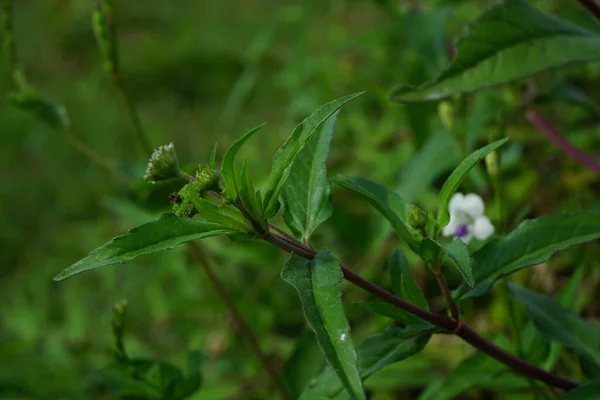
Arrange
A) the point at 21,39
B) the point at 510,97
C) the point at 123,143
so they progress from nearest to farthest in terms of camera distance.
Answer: the point at 510,97
the point at 123,143
the point at 21,39

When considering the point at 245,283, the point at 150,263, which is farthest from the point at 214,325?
the point at 150,263

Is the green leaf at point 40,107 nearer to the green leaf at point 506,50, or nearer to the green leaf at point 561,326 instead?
the green leaf at point 506,50

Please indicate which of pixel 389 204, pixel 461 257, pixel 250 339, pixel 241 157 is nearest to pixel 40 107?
pixel 250 339

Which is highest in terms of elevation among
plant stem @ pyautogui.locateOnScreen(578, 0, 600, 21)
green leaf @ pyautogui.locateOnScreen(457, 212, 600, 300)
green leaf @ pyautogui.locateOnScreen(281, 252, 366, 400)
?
plant stem @ pyautogui.locateOnScreen(578, 0, 600, 21)

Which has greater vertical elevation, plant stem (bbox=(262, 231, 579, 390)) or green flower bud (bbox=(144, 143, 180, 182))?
green flower bud (bbox=(144, 143, 180, 182))

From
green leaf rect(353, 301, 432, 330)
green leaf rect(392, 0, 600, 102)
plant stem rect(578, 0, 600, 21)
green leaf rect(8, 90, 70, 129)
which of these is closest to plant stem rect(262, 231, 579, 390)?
green leaf rect(353, 301, 432, 330)

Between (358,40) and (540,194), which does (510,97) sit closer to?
(540,194)

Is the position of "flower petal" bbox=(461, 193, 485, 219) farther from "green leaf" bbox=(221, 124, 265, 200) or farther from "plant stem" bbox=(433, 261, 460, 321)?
"green leaf" bbox=(221, 124, 265, 200)

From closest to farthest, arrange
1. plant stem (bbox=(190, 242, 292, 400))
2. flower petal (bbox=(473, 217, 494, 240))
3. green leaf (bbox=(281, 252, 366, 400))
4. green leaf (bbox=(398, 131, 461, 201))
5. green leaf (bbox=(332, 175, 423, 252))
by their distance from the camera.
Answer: green leaf (bbox=(281, 252, 366, 400)) → green leaf (bbox=(332, 175, 423, 252)) → flower petal (bbox=(473, 217, 494, 240)) → plant stem (bbox=(190, 242, 292, 400)) → green leaf (bbox=(398, 131, 461, 201))
